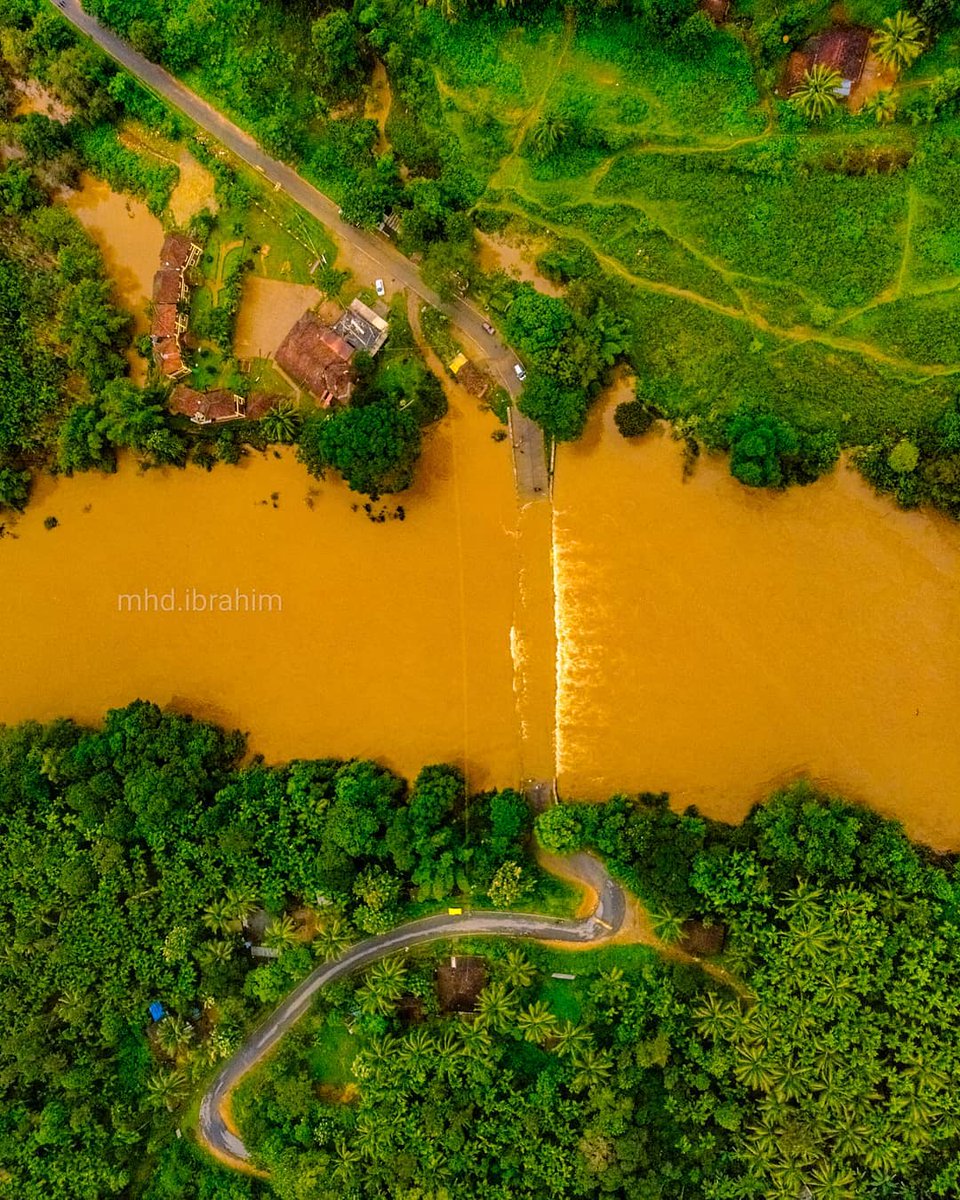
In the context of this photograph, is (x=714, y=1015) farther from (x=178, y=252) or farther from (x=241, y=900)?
(x=178, y=252)

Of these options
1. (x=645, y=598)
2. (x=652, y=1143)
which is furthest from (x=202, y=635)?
(x=652, y=1143)

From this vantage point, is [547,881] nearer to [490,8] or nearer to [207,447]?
[207,447]

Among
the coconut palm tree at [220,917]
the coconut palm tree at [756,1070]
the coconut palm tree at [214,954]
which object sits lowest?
the coconut palm tree at [214,954]

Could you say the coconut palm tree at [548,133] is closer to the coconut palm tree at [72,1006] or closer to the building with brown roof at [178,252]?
the building with brown roof at [178,252]

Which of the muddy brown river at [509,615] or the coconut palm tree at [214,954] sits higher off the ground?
the muddy brown river at [509,615]

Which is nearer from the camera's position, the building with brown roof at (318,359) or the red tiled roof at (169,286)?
the building with brown roof at (318,359)

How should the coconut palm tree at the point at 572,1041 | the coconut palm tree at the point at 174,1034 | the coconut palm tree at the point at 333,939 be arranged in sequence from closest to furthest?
the coconut palm tree at the point at 572,1041
the coconut palm tree at the point at 333,939
the coconut palm tree at the point at 174,1034

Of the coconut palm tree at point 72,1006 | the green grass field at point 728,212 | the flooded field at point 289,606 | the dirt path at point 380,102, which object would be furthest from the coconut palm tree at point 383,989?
the dirt path at point 380,102
